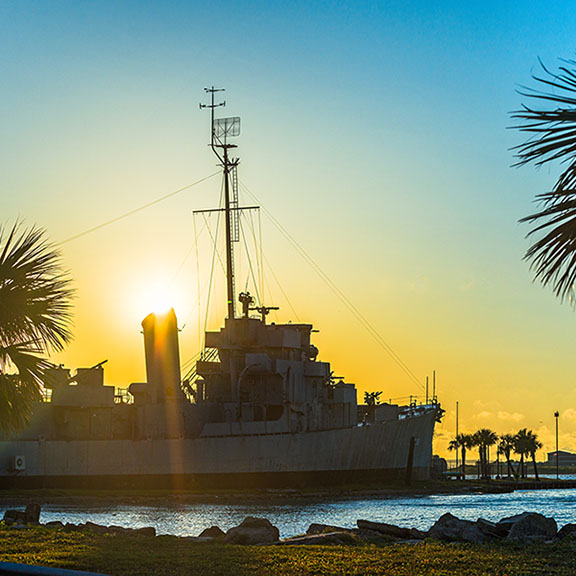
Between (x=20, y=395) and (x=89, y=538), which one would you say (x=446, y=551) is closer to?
(x=89, y=538)

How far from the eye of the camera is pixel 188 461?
54000mm

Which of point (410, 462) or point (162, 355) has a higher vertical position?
point (162, 355)

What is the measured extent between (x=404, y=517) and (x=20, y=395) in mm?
26277

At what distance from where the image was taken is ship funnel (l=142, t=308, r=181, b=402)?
181ft

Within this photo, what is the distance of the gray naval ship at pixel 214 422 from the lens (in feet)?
173

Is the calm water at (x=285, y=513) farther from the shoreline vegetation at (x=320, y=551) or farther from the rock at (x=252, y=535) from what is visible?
the shoreline vegetation at (x=320, y=551)

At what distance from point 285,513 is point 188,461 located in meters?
14.7

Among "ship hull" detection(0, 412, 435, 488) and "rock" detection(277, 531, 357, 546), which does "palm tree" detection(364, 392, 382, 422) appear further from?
"rock" detection(277, 531, 357, 546)

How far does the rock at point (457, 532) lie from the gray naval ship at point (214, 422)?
113 ft

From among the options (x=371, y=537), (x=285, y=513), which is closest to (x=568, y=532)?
(x=371, y=537)

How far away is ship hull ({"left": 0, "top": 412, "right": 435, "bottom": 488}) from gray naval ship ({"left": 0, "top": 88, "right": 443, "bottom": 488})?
6 centimetres

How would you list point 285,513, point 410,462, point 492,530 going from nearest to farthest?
point 492,530 < point 285,513 < point 410,462

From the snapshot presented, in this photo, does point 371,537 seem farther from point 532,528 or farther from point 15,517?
point 15,517

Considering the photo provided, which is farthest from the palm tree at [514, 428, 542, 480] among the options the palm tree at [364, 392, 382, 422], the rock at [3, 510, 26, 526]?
the rock at [3, 510, 26, 526]
